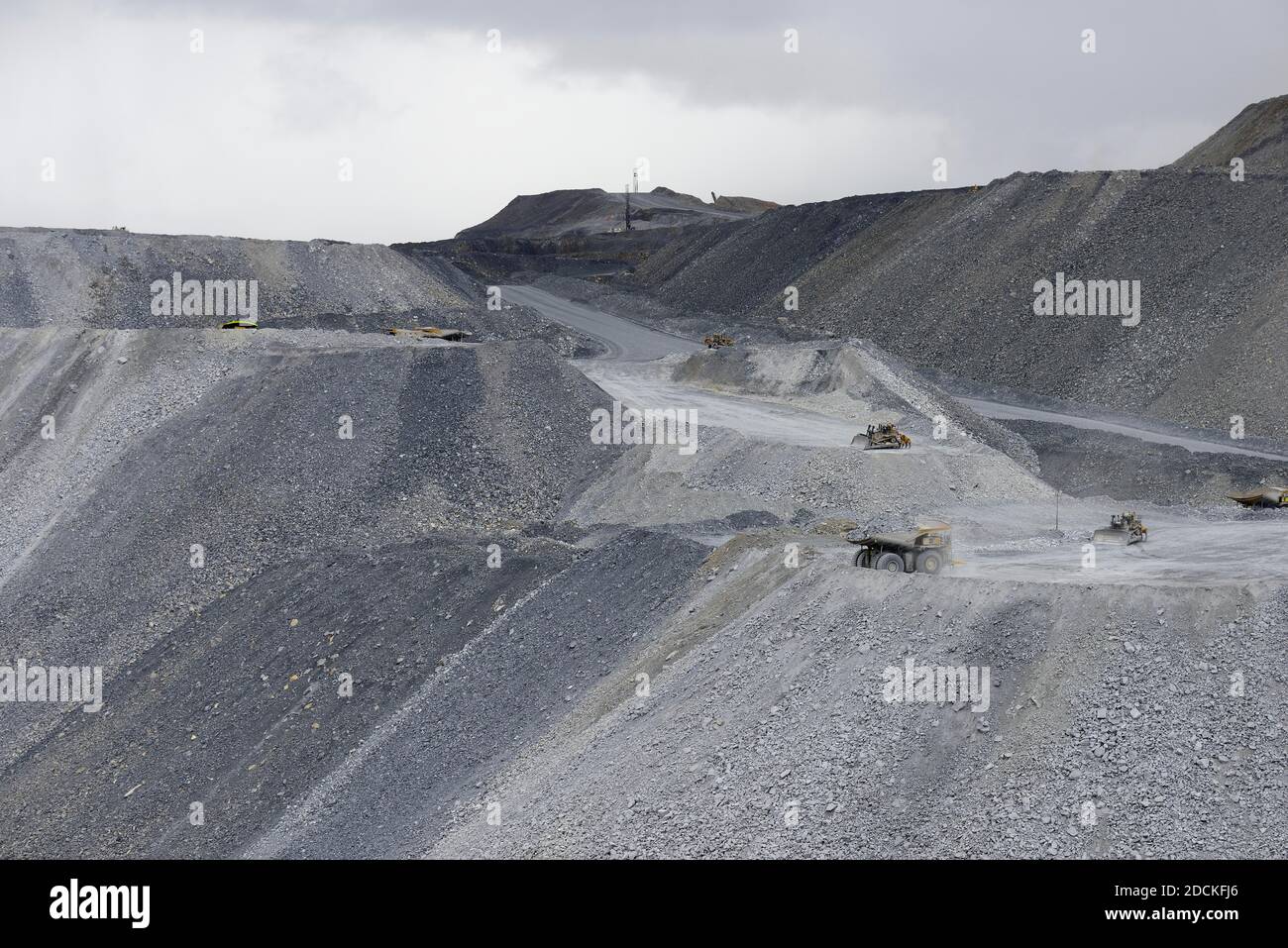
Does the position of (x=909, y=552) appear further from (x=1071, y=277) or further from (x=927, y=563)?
(x=1071, y=277)

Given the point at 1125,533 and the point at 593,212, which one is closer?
the point at 1125,533

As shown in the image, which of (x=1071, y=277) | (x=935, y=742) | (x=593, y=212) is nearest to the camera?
(x=935, y=742)

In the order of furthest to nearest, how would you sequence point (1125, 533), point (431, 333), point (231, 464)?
point (431, 333) < point (231, 464) < point (1125, 533)

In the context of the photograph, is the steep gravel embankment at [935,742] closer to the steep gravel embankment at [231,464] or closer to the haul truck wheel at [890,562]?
the haul truck wheel at [890,562]

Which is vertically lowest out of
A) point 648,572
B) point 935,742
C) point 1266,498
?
point 935,742

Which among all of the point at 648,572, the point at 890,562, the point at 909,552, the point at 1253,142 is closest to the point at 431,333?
the point at 648,572
